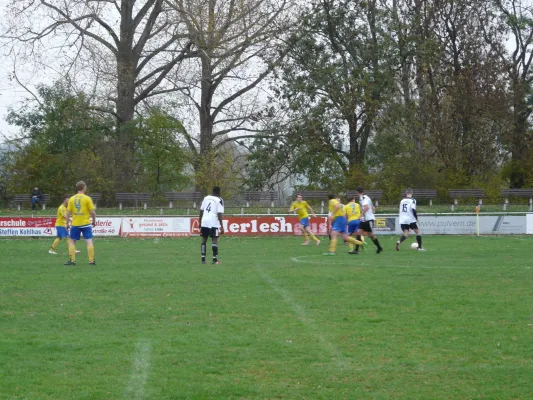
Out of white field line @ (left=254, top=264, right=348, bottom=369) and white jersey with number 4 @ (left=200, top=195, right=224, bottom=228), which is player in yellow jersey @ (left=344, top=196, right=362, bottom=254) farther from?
white field line @ (left=254, top=264, right=348, bottom=369)

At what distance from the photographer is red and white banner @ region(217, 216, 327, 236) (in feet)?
112

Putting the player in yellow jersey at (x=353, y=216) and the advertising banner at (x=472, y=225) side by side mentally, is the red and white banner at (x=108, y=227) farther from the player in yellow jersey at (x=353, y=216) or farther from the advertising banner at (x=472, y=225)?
the player in yellow jersey at (x=353, y=216)

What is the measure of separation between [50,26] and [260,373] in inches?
1590

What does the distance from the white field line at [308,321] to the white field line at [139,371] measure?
187 centimetres

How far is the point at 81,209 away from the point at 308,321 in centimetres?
942

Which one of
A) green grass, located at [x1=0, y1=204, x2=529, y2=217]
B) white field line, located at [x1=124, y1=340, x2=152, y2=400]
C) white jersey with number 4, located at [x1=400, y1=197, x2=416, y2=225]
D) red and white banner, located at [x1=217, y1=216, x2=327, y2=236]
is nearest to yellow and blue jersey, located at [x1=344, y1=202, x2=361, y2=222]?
white jersey with number 4, located at [x1=400, y1=197, x2=416, y2=225]

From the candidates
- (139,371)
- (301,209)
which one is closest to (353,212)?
(301,209)

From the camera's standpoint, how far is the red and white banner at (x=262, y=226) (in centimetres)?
3422

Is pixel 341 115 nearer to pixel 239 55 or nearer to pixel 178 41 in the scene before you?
pixel 239 55

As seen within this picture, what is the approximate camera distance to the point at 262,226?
34344mm

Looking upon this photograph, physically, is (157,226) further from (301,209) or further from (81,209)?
(81,209)

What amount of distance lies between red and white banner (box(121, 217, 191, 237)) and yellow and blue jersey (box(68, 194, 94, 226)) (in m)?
15.1

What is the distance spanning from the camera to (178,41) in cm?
4859

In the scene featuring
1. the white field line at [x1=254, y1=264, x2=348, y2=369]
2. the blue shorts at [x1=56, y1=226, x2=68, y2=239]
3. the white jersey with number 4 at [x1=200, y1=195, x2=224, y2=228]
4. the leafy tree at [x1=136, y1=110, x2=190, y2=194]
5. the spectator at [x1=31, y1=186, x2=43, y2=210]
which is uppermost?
the leafy tree at [x1=136, y1=110, x2=190, y2=194]
